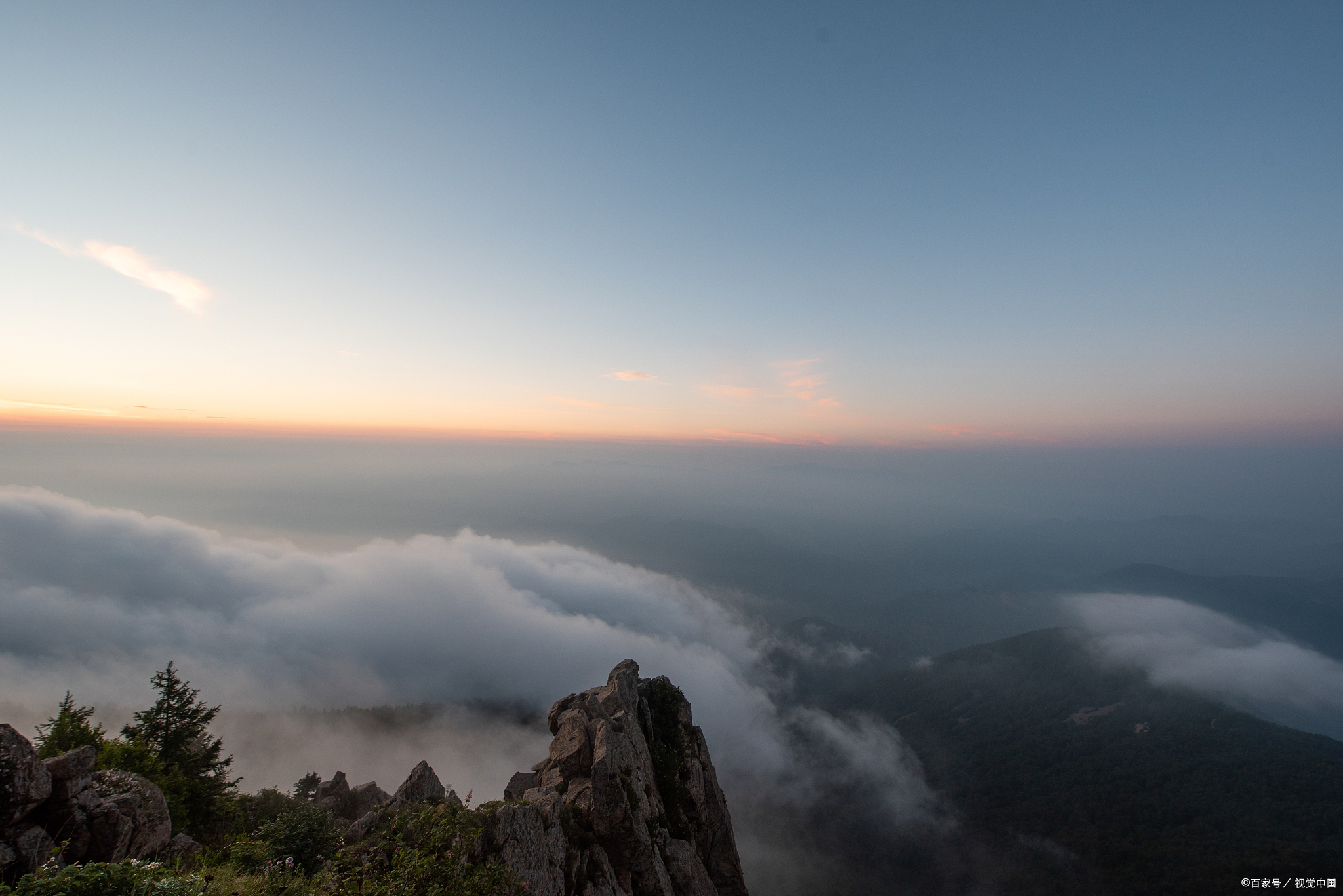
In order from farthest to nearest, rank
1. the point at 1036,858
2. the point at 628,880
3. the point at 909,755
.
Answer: the point at 909,755 → the point at 1036,858 → the point at 628,880

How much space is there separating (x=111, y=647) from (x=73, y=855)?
619ft

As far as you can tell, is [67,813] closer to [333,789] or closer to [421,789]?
[421,789]

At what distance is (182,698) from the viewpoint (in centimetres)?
2645

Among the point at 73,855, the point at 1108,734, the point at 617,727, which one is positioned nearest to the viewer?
the point at 73,855

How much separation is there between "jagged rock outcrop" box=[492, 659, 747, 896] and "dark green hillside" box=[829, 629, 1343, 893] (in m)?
140

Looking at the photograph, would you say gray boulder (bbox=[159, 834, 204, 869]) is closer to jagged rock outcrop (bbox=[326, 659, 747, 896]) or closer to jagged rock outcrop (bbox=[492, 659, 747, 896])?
jagged rock outcrop (bbox=[326, 659, 747, 896])

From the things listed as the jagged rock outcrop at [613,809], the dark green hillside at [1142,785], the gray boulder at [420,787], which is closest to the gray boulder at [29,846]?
the jagged rock outcrop at [613,809]

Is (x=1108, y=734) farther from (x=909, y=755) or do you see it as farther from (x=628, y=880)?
(x=628, y=880)

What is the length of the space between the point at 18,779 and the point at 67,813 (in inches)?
80.0

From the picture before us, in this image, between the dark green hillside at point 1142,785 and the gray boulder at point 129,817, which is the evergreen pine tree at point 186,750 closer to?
the gray boulder at point 129,817

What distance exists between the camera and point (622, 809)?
18469mm

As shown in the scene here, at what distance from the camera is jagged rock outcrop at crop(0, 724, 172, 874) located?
10.7m

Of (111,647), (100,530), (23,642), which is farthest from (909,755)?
(100,530)

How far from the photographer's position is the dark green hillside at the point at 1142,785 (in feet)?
326
